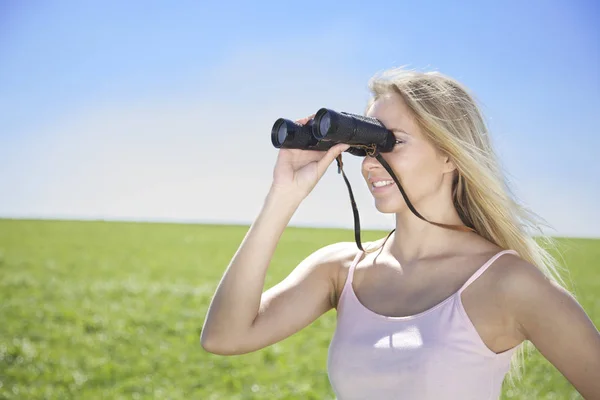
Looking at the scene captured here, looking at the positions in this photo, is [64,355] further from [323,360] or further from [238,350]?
[238,350]

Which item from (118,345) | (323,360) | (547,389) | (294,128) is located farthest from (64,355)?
(294,128)

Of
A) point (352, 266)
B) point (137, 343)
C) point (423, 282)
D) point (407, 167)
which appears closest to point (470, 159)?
point (407, 167)

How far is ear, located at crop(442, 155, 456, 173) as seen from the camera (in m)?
2.30

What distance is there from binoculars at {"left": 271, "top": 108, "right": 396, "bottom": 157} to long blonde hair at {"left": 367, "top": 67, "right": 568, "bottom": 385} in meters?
0.18

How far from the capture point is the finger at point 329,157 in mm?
2287

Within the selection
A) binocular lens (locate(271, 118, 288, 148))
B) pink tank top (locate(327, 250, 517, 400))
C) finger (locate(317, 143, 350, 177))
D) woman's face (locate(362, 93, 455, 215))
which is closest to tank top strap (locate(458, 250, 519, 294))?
pink tank top (locate(327, 250, 517, 400))

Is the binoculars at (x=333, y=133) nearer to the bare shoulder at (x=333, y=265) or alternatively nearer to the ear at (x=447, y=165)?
the ear at (x=447, y=165)

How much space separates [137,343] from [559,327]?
7380 millimetres

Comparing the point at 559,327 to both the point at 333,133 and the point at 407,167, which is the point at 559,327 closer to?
the point at 407,167

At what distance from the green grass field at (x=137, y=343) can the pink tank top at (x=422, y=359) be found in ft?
3.33

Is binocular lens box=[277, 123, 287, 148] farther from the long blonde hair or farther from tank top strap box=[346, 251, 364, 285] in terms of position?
tank top strap box=[346, 251, 364, 285]

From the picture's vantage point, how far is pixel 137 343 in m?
8.44

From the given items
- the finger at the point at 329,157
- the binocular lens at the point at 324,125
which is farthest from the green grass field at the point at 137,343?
the binocular lens at the point at 324,125

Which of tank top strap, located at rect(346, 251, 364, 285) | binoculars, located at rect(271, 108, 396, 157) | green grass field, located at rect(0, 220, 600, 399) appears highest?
binoculars, located at rect(271, 108, 396, 157)
